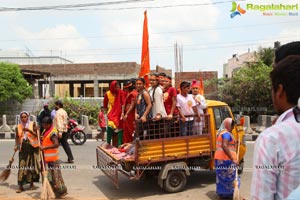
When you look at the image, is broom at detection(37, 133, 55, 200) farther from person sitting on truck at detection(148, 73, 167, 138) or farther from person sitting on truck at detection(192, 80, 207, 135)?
person sitting on truck at detection(192, 80, 207, 135)

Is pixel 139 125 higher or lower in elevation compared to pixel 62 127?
higher

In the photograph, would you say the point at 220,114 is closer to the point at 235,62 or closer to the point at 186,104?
the point at 186,104

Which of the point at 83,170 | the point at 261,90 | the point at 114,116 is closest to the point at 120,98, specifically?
the point at 114,116

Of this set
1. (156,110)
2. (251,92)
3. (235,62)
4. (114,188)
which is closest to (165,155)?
(156,110)

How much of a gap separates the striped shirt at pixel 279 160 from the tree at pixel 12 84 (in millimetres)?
19450

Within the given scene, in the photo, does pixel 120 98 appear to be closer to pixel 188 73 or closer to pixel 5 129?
pixel 5 129

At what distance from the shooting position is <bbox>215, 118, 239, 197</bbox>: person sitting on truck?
5.24 meters

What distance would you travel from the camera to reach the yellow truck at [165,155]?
5.52m

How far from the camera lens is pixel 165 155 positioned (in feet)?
18.6

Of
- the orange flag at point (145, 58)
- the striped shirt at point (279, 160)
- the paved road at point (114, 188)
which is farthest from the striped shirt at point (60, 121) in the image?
the striped shirt at point (279, 160)

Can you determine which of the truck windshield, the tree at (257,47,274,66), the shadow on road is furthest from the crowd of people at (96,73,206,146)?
the tree at (257,47,274,66)

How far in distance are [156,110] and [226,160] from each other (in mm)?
1442

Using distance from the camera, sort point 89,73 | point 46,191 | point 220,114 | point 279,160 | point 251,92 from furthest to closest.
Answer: point 89,73 → point 251,92 → point 220,114 → point 46,191 → point 279,160

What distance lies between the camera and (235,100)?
18438 millimetres
